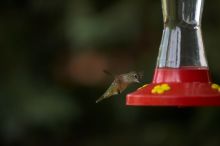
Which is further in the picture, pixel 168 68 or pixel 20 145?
pixel 20 145

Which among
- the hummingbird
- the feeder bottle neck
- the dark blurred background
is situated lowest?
the dark blurred background

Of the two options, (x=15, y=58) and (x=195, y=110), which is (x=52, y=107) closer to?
(x=15, y=58)

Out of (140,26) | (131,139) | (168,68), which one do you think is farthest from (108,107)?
(168,68)

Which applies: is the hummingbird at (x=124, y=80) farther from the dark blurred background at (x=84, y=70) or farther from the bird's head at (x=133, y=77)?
the dark blurred background at (x=84, y=70)

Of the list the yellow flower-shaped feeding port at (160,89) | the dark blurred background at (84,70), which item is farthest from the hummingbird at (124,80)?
the dark blurred background at (84,70)

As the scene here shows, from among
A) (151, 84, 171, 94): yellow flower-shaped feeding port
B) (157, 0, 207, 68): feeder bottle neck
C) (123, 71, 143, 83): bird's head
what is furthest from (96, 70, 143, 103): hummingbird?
(151, 84, 171, 94): yellow flower-shaped feeding port

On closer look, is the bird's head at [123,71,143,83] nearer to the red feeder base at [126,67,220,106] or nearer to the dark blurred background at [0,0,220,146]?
the red feeder base at [126,67,220,106]

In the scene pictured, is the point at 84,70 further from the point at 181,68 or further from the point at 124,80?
the point at 181,68
